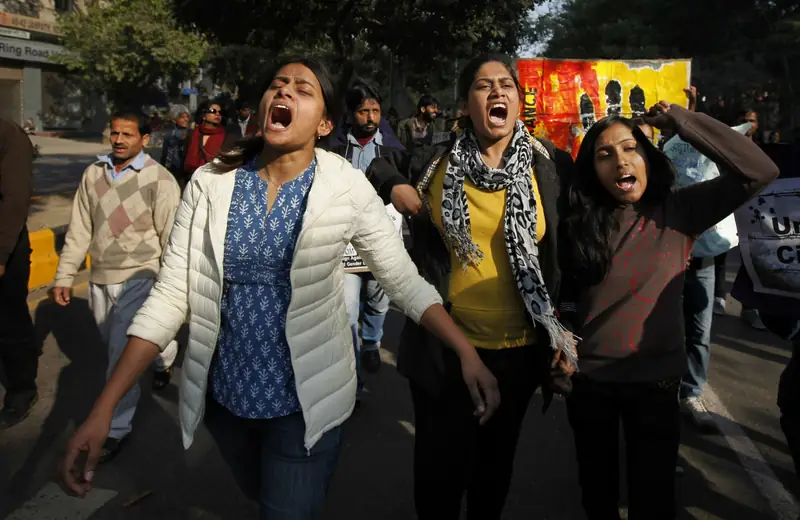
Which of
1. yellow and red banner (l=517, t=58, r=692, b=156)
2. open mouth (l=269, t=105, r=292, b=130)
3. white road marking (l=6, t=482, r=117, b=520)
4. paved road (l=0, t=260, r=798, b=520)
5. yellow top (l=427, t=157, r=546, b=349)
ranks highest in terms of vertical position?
yellow and red banner (l=517, t=58, r=692, b=156)

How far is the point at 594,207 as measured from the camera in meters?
2.57

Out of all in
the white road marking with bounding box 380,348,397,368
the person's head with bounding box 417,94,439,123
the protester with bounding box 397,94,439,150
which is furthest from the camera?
the person's head with bounding box 417,94,439,123

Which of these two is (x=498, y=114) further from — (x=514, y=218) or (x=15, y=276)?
(x=15, y=276)

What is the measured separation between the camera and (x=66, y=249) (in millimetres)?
3975

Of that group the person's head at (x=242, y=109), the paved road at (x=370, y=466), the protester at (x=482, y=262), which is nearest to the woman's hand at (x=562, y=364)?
the protester at (x=482, y=262)

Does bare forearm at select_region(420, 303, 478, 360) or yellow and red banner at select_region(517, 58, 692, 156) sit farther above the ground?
yellow and red banner at select_region(517, 58, 692, 156)

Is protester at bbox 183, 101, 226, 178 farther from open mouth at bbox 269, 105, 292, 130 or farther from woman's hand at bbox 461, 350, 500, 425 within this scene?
woman's hand at bbox 461, 350, 500, 425

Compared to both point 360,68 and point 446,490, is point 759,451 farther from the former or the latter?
point 360,68

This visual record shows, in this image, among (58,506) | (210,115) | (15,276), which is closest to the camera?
(58,506)

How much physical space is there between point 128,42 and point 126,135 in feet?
112

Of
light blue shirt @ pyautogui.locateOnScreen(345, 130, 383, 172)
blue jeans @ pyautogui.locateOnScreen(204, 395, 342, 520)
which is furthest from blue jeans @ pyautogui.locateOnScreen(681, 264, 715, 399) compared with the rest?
blue jeans @ pyautogui.locateOnScreen(204, 395, 342, 520)

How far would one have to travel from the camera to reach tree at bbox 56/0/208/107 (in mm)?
33719

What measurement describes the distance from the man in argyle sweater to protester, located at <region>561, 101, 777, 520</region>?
8.05 ft

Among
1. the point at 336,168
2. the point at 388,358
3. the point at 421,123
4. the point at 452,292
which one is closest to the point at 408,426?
the point at 388,358
